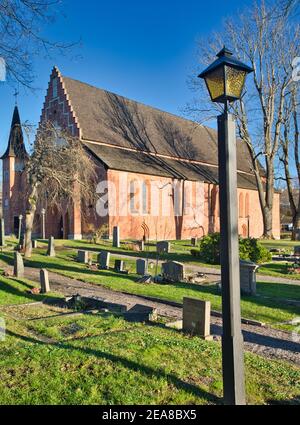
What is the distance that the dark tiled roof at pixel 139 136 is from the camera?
3006cm

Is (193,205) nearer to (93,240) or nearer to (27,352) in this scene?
(93,240)

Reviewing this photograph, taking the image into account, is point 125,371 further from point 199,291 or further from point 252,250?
point 252,250

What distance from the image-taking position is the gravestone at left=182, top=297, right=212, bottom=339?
6.56 m

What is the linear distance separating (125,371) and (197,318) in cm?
237

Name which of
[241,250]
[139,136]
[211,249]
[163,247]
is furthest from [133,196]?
[241,250]

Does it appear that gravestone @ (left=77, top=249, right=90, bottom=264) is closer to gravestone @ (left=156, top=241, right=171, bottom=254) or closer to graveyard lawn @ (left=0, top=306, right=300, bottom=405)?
gravestone @ (left=156, top=241, right=171, bottom=254)

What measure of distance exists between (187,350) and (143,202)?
25107 mm

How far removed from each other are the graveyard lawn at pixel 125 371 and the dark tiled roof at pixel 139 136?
21.4 metres

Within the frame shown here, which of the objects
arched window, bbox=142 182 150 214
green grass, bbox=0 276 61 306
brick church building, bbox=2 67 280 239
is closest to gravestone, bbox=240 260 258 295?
green grass, bbox=0 276 61 306

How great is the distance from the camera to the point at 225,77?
4105 millimetres

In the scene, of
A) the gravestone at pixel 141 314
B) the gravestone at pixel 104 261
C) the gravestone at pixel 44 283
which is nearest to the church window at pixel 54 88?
the gravestone at pixel 104 261

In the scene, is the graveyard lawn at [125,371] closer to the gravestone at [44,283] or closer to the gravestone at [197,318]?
the gravestone at [197,318]

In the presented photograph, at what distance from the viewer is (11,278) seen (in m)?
12.0

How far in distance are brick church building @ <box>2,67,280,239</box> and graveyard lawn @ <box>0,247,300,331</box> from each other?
39.6 ft
